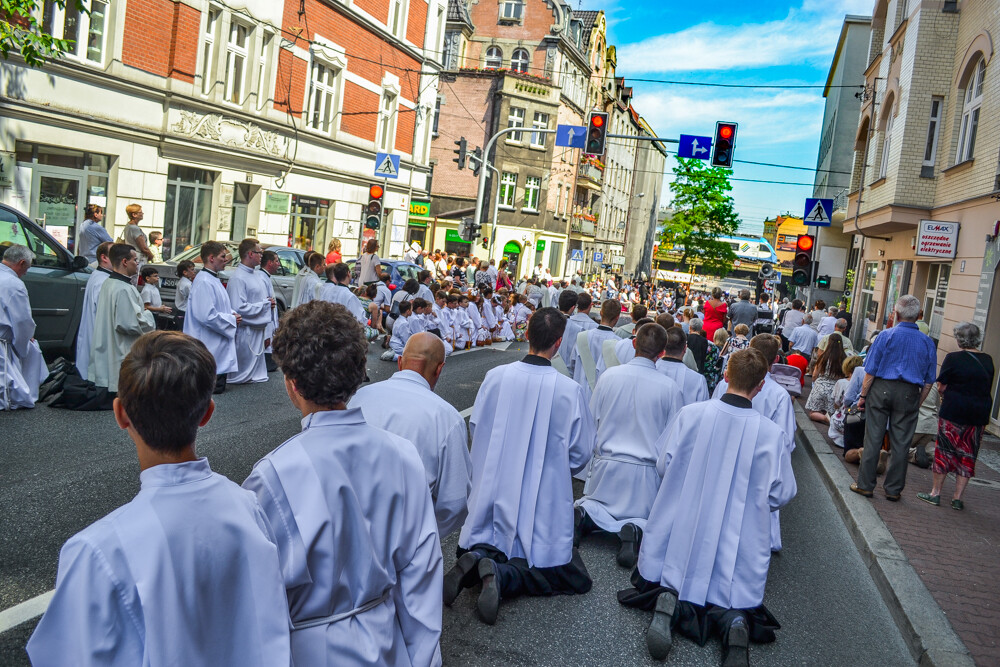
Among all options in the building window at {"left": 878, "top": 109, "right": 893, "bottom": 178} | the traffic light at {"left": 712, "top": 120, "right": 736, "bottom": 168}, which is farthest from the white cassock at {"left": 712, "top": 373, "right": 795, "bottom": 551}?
the building window at {"left": 878, "top": 109, "right": 893, "bottom": 178}

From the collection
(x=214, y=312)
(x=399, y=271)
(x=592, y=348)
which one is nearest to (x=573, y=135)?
(x=399, y=271)

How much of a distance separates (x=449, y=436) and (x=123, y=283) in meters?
6.44

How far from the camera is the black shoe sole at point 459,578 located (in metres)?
4.82

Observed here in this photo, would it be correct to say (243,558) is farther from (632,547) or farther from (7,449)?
(7,449)

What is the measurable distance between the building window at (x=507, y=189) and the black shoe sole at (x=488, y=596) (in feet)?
154

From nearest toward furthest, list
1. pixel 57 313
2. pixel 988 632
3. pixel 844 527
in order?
pixel 988 632
pixel 844 527
pixel 57 313

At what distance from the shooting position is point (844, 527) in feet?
25.7

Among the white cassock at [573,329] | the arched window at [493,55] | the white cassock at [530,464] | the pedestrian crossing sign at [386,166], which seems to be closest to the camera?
the white cassock at [530,464]

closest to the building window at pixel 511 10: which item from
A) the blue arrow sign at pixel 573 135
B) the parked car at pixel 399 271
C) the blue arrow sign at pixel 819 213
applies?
the blue arrow sign at pixel 573 135

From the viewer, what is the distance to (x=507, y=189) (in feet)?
168

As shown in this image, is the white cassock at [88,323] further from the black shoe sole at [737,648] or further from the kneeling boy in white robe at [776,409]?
the black shoe sole at [737,648]

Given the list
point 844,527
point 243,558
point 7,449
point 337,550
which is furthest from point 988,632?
point 7,449

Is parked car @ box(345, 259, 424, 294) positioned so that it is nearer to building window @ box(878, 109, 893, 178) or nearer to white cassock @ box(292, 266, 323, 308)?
white cassock @ box(292, 266, 323, 308)

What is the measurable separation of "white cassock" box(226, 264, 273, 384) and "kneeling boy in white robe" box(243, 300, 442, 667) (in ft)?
28.7
